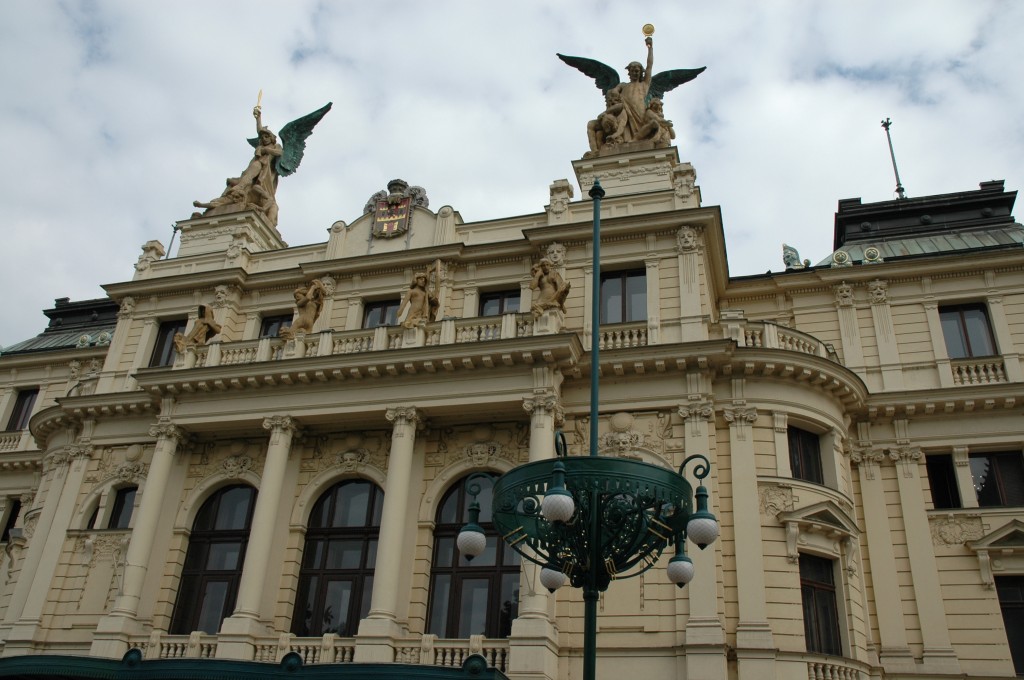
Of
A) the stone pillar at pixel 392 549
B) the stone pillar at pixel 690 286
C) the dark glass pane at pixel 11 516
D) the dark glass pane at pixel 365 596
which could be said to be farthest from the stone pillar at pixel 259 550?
the dark glass pane at pixel 11 516

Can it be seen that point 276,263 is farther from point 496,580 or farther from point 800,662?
point 800,662

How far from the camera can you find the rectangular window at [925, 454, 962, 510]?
24609 millimetres

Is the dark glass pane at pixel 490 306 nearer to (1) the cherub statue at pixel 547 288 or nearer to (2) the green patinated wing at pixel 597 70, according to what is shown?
(1) the cherub statue at pixel 547 288

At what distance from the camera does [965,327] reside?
26938 mm

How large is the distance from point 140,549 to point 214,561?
6.82 ft

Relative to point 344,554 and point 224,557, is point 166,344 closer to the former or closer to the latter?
point 224,557

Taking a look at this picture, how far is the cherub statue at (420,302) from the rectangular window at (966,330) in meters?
15.6

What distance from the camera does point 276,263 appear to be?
30688 mm

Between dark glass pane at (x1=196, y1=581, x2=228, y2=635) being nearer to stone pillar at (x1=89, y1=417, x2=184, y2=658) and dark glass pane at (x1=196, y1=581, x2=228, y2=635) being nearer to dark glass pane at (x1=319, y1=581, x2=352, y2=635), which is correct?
stone pillar at (x1=89, y1=417, x2=184, y2=658)

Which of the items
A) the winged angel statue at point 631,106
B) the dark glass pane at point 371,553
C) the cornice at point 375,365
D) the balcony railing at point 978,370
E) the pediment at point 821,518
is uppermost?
the winged angel statue at point 631,106

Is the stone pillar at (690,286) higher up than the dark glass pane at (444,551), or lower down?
higher up

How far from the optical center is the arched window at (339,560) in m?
23.2

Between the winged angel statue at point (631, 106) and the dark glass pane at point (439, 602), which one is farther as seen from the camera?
the winged angel statue at point (631, 106)

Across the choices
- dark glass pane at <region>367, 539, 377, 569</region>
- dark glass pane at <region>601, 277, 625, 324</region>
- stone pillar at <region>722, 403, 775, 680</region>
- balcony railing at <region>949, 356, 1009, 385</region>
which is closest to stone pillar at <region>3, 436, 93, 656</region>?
dark glass pane at <region>367, 539, 377, 569</region>
